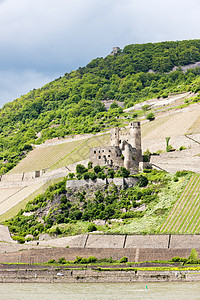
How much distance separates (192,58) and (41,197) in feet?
381

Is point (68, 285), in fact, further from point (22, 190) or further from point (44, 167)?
point (44, 167)

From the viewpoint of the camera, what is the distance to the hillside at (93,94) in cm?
12995

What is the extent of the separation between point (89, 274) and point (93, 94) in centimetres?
12276

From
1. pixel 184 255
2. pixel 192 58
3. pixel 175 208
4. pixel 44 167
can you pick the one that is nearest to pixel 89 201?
pixel 175 208

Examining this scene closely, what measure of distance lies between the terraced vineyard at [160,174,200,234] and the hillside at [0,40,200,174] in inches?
2059

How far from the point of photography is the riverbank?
146 feet

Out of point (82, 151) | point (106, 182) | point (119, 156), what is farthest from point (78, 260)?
point (82, 151)

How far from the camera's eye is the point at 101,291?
42094 millimetres

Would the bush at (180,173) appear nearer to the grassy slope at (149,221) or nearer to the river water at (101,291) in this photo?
the grassy slope at (149,221)

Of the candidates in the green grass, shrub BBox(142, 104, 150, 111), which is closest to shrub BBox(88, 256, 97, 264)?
the green grass

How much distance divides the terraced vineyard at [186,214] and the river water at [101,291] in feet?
48.0

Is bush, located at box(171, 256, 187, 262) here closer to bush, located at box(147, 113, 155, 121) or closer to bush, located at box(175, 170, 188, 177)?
bush, located at box(175, 170, 188, 177)

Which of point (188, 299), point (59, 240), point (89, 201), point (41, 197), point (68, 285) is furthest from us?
point (41, 197)

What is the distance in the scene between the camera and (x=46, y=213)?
7275 centimetres
